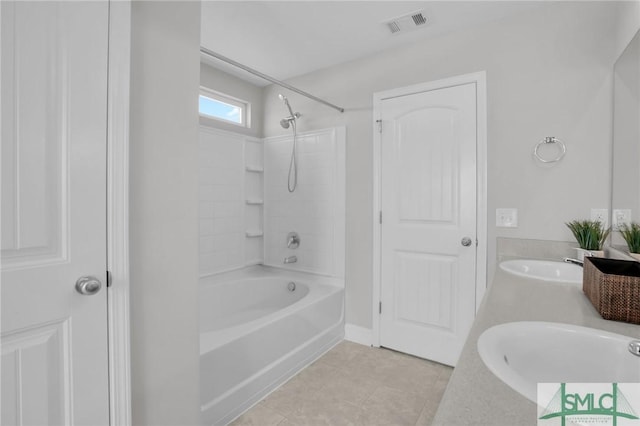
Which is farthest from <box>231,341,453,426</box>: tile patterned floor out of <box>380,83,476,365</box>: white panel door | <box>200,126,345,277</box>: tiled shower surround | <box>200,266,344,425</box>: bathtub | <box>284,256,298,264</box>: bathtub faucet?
<box>284,256,298,264</box>: bathtub faucet

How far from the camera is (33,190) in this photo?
934mm

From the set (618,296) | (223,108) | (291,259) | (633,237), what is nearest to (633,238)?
(633,237)

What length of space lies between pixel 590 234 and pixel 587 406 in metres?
1.67

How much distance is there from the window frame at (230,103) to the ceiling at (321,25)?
11.0 inches

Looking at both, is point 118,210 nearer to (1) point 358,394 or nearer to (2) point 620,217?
(1) point 358,394

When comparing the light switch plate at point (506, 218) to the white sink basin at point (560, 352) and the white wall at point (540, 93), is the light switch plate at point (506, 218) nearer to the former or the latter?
the white wall at point (540, 93)

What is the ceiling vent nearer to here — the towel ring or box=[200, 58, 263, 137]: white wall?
the towel ring

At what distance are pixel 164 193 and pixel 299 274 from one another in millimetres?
2043

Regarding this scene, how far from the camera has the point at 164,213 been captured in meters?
1.26

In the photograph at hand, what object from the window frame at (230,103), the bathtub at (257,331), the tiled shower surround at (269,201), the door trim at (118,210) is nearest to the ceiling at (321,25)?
the window frame at (230,103)

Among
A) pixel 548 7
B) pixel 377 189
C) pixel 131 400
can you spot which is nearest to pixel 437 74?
pixel 548 7

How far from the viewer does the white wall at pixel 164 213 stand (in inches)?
46.4

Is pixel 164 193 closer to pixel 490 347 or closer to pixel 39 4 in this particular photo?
pixel 39 4

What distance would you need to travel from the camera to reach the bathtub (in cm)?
170
